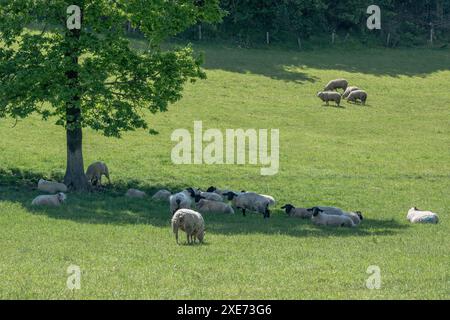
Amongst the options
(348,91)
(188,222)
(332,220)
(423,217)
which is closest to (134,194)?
(332,220)

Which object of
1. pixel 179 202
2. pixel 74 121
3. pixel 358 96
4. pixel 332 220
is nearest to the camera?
pixel 332 220

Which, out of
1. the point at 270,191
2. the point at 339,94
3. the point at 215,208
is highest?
the point at 339,94

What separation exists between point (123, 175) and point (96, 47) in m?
7.37

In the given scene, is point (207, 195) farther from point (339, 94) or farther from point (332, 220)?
point (339, 94)

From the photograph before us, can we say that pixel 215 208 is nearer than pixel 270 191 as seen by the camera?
Yes

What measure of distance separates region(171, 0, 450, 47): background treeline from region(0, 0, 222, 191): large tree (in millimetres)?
42848

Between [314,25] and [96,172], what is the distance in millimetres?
51535

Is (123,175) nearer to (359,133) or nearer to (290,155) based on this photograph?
(290,155)

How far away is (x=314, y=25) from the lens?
87.6 meters

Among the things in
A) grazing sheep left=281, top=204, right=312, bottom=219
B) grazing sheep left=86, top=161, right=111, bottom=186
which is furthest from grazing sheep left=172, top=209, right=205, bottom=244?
grazing sheep left=86, top=161, right=111, bottom=186

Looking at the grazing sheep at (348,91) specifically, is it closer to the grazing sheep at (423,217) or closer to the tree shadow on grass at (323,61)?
the tree shadow on grass at (323,61)

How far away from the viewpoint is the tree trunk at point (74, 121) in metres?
37.9

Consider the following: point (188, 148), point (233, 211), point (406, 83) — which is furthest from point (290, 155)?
point (406, 83)

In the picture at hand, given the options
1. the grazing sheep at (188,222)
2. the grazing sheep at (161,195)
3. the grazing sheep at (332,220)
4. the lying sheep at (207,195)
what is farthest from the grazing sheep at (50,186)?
the grazing sheep at (188,222)
